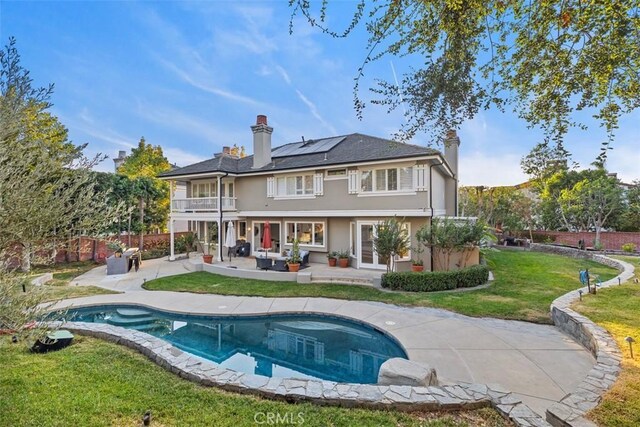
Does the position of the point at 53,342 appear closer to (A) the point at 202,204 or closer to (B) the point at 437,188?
(A) the point at 202,204

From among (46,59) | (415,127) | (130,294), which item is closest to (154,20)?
(46,59)

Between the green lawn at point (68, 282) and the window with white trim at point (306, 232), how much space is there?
33.0ft

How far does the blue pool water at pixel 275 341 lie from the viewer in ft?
24.9

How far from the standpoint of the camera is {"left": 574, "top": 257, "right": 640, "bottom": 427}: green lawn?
15.1 feet

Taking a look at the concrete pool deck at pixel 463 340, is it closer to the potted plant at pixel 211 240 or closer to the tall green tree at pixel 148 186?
the potted plant at pixel 211 240

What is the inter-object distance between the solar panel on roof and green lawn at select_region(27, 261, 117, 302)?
13.5 meters

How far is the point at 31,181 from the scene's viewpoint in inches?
163

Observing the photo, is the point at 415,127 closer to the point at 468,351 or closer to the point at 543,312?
the point at 468,351

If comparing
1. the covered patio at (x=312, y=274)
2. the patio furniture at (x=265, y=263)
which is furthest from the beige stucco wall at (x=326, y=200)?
the patio furniture at (x=265, y=263)

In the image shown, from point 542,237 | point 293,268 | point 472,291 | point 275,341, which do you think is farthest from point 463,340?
point 542,237

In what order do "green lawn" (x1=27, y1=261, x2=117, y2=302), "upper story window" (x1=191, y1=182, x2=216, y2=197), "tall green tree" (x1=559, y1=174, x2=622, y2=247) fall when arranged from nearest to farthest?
"green lawn" (x1=27, y1=261, x2=117, y2=302)
"upper story window" (x1=191, y1=182, x2=216, y2=197)
"tall green tree" (x1=559, y1=174, x2=622, y2=247)

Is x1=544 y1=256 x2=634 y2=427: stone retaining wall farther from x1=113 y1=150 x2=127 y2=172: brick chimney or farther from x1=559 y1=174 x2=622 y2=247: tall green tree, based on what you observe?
Answer: x1=113 y1=150 x2=127 y2=172: brick chimney

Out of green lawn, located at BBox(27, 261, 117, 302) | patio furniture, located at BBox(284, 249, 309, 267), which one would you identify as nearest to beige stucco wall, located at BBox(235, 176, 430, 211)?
patio furniture, located at BBox(284, 249, 309, 267)

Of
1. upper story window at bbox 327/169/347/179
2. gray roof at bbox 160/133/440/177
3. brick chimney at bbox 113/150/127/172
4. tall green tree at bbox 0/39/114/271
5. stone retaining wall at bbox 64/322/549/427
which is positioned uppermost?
brick chimney at bbox 113/150/127/172
